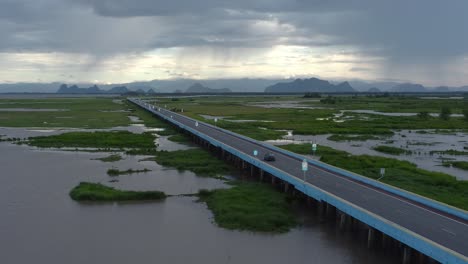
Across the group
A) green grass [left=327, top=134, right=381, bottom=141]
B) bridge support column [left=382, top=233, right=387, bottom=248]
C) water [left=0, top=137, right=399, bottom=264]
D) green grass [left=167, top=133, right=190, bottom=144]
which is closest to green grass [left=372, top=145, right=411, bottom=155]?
green grass [left=327, top=134, right=381, bottom=141]

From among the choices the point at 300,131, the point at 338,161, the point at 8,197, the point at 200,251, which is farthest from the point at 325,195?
the point at 300,131

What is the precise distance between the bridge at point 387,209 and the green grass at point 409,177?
421cm

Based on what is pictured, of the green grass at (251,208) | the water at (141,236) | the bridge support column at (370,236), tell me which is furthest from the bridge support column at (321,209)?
the bridge support column at (370,236)

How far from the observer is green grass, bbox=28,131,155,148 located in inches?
2264

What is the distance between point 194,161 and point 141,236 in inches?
816

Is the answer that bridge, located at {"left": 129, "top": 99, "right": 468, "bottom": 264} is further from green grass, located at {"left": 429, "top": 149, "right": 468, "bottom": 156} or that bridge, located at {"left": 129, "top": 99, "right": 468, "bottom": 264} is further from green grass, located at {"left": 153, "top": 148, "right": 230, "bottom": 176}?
green grass, located at {"left": 429, "top": 149, "right": 468, "bottom": 156}

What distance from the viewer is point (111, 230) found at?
26375 millimetres

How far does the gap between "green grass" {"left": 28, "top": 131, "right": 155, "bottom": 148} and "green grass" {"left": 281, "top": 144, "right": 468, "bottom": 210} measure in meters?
24.1

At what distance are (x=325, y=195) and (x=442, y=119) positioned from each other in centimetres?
7590

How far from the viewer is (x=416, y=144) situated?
192 feet

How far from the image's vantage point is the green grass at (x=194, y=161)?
4225 cm

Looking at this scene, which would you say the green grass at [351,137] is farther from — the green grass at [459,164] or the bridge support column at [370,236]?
the bridge support column at [370,236]

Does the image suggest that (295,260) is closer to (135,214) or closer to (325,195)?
(325,195)

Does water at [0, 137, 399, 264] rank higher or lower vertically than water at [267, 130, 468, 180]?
lower
